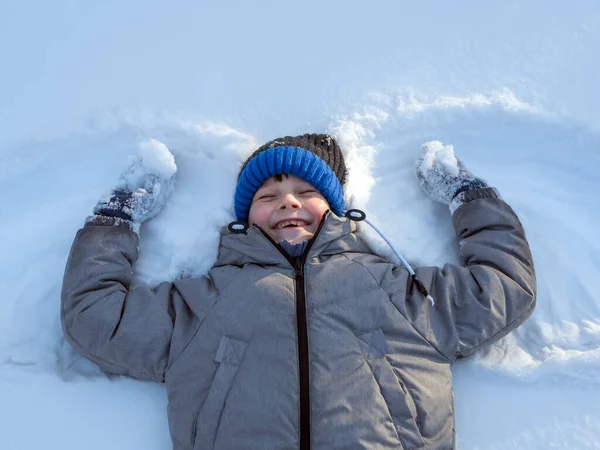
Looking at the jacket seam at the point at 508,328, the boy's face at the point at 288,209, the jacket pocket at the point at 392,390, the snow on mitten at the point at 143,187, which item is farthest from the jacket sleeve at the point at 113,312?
the jacket seam at the point at 508,328

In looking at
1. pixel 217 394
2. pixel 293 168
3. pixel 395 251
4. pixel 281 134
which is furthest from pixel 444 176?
pixel 217 394

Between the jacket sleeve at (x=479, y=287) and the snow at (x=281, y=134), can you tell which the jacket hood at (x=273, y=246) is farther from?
the jacket sleeve at (x=479, y=287)

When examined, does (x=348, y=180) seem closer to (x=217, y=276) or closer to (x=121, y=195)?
(x=217, y=276)

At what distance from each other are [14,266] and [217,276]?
0.75 m

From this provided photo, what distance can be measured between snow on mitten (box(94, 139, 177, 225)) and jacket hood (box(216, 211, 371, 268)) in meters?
0.31

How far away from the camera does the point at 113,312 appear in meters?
1.64

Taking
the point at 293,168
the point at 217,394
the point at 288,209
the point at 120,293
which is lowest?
the point at 217,394

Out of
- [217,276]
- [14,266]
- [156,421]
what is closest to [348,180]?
[217,276]

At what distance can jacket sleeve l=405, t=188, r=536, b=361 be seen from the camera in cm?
162

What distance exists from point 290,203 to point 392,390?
65cm

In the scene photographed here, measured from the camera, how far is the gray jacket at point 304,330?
146cm

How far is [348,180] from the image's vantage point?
6.55 ft

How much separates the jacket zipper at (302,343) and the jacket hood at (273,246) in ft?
0.07

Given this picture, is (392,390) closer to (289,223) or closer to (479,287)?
(479,287)
